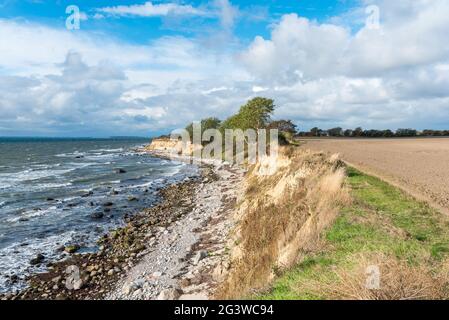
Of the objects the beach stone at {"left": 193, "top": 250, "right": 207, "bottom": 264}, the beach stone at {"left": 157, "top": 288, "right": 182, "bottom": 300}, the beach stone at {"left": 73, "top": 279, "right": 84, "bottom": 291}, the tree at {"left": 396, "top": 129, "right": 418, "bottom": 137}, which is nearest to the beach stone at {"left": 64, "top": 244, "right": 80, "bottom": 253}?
the beach stone at {"left": 73, "top": 279, "right": 84, "bottom": 291}

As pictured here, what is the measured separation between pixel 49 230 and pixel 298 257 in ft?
59.3

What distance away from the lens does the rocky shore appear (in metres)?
13.4

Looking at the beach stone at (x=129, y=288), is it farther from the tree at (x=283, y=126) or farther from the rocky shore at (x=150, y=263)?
the tree at (x=283, y=126)

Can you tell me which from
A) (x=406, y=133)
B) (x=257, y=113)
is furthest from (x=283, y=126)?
(x=406, y=133)

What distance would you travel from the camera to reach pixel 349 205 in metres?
14.4

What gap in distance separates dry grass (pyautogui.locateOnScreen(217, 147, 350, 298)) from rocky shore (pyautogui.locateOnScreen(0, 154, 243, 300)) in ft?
4.62

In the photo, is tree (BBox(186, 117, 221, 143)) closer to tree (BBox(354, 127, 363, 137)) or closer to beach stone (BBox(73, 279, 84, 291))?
tree (BBox(354, 127, 363, 137))

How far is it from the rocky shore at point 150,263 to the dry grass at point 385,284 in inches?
223

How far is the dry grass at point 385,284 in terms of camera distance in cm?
633

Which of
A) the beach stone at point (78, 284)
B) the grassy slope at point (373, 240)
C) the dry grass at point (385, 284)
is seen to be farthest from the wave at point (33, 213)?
the dry grass at point (385, 284)

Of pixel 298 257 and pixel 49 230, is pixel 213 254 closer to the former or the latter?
pixel 298 257

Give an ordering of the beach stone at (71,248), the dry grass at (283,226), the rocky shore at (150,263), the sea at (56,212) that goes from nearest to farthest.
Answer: the dry grass at (283,226) → the rocky shore at (150,263) → the sea at (56,212) → the beach stone at (71,248)
